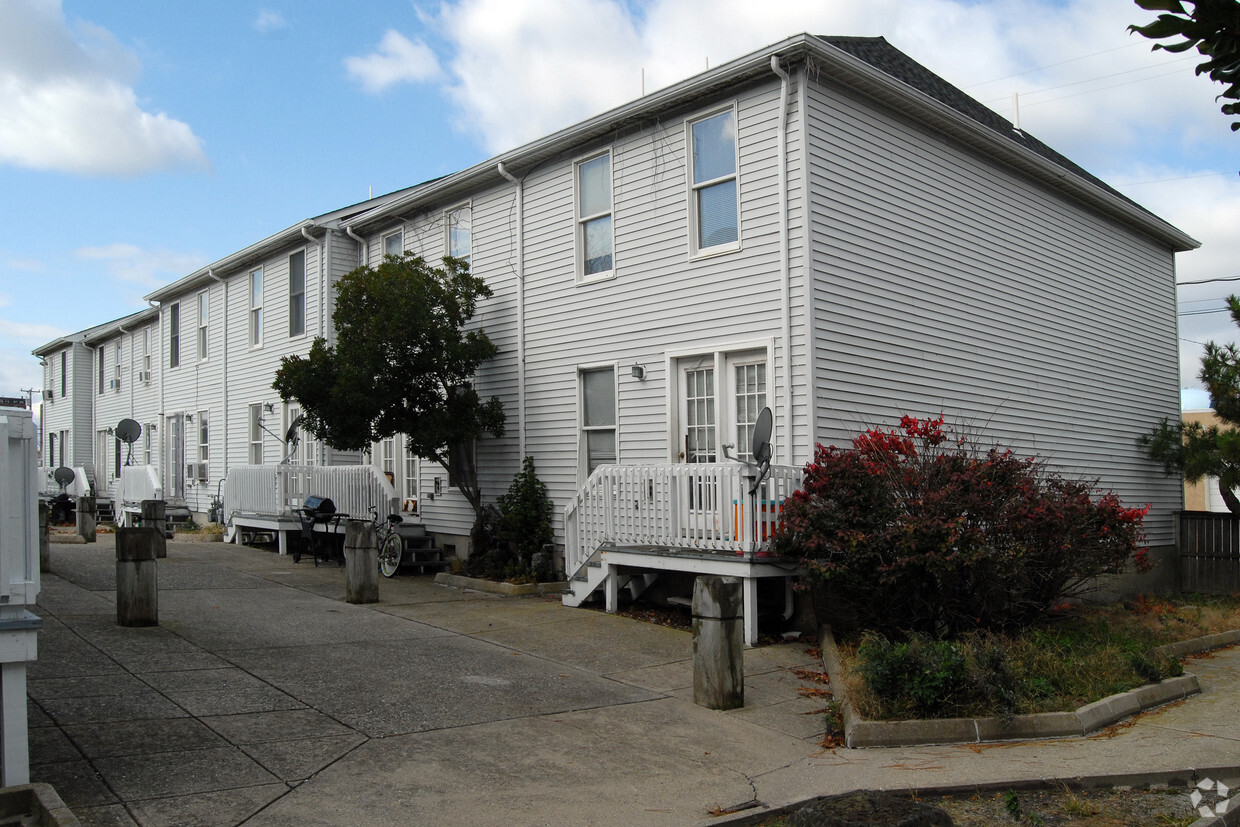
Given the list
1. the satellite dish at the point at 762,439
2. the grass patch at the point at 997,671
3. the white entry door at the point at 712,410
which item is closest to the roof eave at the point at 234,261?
the white entry door at the point at 712,410

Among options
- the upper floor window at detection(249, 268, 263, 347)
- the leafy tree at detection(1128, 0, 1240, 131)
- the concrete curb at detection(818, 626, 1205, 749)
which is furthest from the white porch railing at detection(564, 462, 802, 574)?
the upper floor window at detection(249, 268, 263, 347)

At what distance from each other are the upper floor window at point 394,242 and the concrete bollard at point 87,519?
882cm

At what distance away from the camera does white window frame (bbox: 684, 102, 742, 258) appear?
1192 cm

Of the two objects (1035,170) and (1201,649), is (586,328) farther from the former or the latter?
(1201,649)

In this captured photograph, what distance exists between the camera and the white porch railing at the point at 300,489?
16.5m

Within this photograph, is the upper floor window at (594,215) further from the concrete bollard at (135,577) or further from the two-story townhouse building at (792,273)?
the concrete bollard at (135,577)

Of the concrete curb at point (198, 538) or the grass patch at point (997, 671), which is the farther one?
the concrete curb at point (198, 538)

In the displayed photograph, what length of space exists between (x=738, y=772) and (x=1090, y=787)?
209 centimetres

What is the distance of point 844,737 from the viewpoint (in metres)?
6.99

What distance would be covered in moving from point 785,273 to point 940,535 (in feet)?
A: 12.3

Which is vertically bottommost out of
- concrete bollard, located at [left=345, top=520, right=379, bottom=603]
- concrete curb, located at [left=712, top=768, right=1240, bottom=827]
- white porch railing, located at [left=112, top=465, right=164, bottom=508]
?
concrete curb, located at [left=712, top=768, right=1240, bottom=827]

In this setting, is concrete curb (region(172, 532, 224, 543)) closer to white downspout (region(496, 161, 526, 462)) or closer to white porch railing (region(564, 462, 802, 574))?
white downspout (region(496, 161, 526, 462))

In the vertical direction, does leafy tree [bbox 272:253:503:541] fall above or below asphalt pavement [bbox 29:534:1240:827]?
above

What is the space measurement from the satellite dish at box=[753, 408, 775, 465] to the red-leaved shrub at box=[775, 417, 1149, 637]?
0.56 metres
